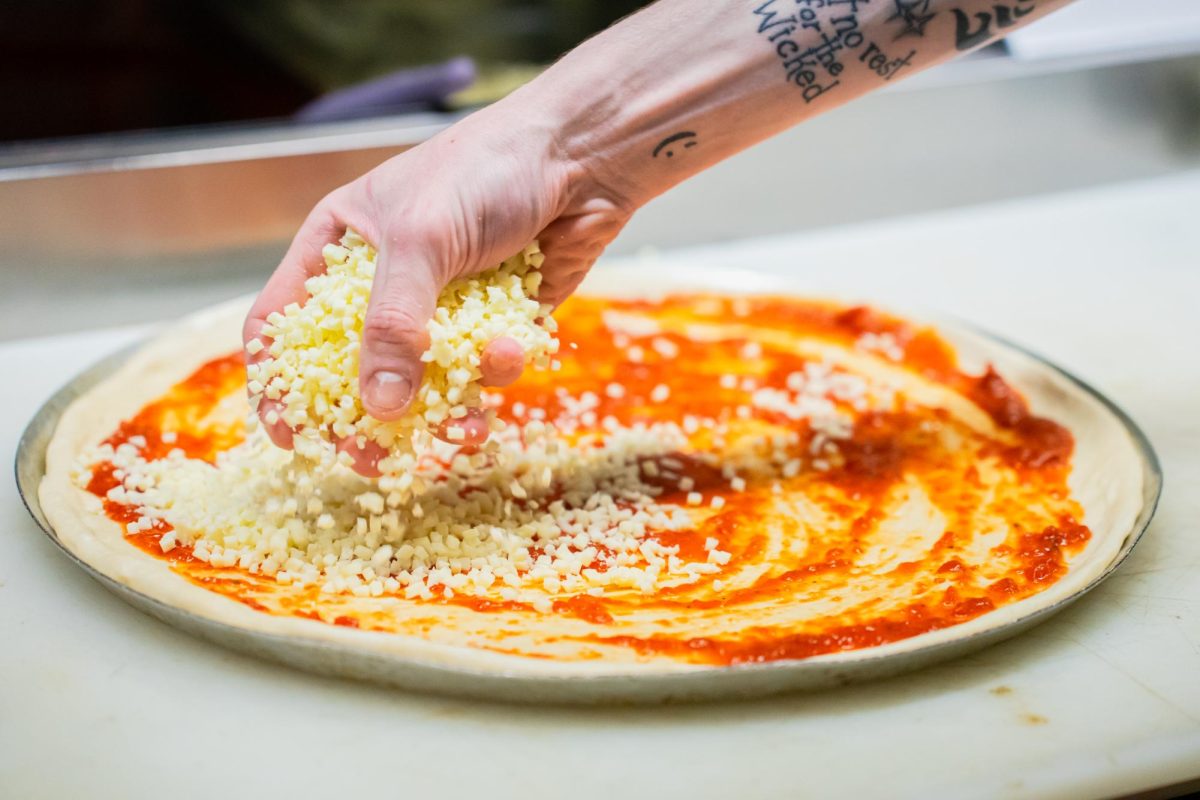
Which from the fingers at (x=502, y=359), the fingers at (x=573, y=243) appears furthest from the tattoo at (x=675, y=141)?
the fingers at (x=502, y=359)

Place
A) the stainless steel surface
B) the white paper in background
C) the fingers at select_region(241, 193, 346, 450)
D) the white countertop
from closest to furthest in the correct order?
the white countertop < the fingers at select_region(241, 193, 346, 450) < the stainless steel surface < the white paper in background

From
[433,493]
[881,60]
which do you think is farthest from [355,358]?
[881,60]

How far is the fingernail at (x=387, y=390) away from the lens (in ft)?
4.40

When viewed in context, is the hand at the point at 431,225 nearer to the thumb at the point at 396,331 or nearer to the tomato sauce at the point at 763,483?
the thumb at the point at 396,331

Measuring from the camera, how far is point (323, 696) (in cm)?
125

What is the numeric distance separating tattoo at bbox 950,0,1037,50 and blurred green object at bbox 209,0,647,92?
1.84 metres

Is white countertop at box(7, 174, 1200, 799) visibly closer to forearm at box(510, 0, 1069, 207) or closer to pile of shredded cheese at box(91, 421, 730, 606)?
pile of shredded cheese at box(91, 421, 730, 606)

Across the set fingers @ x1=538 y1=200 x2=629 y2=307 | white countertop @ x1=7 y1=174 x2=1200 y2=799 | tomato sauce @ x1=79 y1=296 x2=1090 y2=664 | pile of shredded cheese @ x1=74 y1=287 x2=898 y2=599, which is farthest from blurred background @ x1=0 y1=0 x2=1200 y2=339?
fingers @ x1=538 y1=200 x2=629 y2=307

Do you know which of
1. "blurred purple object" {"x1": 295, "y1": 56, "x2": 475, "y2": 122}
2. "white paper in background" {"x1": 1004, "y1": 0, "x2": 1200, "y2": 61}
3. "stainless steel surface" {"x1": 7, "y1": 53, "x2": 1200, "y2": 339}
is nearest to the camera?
"stainless steel surface" {"x1": 7, "y1": 53, "x2": 1200, "y2": 339}

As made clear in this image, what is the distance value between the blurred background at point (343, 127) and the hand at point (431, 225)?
0.97 m

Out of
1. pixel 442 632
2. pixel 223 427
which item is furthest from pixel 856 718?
pixel 223 427

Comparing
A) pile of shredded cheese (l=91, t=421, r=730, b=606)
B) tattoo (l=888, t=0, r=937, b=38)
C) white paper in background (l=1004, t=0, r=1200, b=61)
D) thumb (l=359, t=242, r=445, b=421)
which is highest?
tattoo (l=888, t=0, r=937, b=38)

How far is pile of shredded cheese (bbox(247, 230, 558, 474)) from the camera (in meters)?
1.39

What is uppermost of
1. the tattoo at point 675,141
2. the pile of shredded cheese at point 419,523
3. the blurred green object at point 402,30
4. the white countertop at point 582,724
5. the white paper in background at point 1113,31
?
the blurred green object at point 402,30
